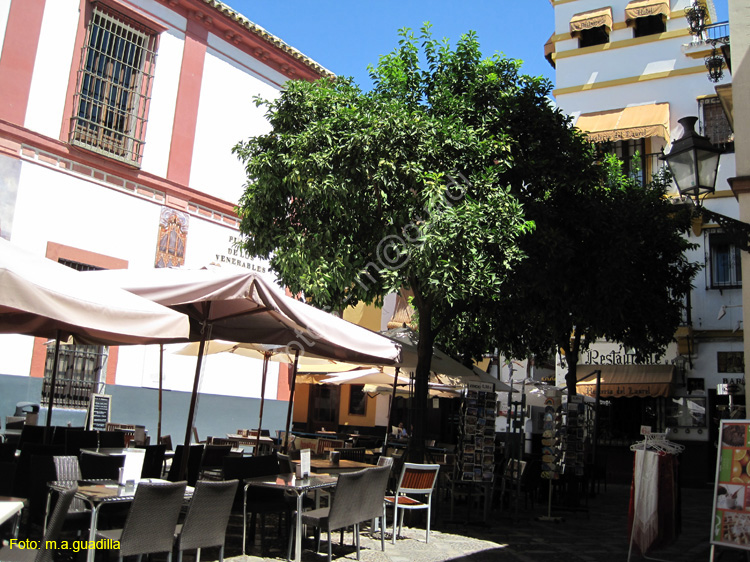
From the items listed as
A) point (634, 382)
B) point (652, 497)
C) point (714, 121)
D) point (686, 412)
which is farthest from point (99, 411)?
point (714, 121)

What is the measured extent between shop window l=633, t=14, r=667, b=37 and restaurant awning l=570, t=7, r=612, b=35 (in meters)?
0.75

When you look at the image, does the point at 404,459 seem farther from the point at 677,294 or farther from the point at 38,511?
the point at 677,294

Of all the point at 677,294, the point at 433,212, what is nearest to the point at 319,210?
the point at 433,212

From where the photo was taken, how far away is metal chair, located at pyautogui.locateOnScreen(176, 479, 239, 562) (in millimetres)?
5129

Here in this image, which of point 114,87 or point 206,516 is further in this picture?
point 114,87

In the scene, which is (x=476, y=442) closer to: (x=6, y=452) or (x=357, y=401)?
(x=6, y=452)

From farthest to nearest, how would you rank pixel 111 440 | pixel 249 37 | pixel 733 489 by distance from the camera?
pixel 249 37, pixel 111 440, pixel 733 489

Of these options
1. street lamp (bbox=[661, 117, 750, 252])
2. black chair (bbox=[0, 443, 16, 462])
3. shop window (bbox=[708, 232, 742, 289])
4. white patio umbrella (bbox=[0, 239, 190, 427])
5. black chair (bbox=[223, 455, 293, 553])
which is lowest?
black chair (bbox=[223, 455, 293, 553])

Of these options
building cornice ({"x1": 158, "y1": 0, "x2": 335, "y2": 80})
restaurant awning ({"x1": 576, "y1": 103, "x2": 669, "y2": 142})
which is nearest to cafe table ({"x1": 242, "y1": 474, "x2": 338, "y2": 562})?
building cornice ({"x1": 158, "y1": 0, "x2": 335, "y2": 80})

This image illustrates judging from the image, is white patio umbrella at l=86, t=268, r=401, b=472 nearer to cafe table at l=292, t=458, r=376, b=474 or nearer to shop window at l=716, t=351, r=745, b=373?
cafe table at l=292, t=458, r=376, b=474

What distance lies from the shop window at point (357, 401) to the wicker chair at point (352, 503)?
1819 centimetres

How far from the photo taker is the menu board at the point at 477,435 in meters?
10.0

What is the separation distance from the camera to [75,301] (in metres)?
5.22

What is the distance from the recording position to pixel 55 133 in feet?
42.6
